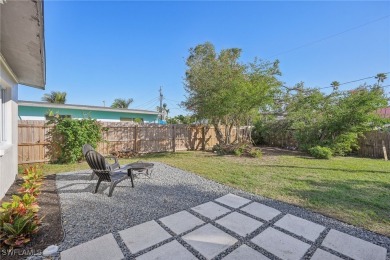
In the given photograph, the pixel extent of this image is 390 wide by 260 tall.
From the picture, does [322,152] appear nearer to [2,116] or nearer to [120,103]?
[2,116]

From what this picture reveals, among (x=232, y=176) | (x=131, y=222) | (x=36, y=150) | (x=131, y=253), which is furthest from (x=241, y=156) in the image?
(x=36, y=150)

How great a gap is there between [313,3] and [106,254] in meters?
9.06

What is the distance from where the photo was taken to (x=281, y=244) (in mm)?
2246

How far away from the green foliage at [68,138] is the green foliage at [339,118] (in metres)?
10.6

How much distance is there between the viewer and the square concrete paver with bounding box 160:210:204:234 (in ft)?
8.51

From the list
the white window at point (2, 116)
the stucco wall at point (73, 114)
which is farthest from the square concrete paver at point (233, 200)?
the stucco wall at point (73, 114)

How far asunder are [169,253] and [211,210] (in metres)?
1.24

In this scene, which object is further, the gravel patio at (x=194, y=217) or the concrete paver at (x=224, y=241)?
the gravel patio at (x=194, y=217)

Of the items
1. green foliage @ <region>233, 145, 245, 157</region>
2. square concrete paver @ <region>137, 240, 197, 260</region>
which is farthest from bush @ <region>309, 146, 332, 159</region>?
square concrete paver @ <region>137, 240, 197, 260</region>

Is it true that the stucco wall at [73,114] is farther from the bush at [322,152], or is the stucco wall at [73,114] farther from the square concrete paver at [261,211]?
the bush at [322,152]

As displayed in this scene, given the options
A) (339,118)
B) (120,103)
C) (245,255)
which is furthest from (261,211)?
(120,103)

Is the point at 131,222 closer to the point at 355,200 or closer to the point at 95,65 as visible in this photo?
the point at 355,200

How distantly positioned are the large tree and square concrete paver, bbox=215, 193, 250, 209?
547 cm

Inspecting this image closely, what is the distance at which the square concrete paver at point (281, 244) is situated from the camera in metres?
2.07
